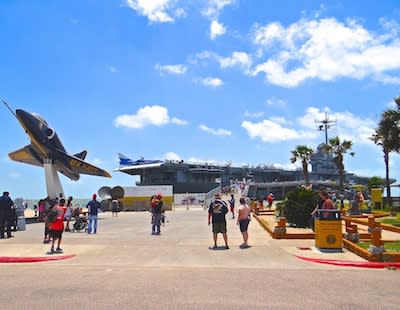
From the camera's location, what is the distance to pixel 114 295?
6.88 meters

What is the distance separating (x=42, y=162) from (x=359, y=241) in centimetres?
3475

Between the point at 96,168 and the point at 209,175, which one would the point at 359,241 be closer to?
the point at 96,168

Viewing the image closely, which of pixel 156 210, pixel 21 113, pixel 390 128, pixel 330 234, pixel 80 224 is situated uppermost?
pixel 21 113

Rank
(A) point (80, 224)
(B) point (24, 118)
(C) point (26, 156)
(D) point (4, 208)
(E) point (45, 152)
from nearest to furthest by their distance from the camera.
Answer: (D) point (4, 208), (A) point (80, 224), (B) point (24, 118), (E) point (45, 152), (C) point (26, 156)

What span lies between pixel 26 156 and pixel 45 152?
4.34 metres

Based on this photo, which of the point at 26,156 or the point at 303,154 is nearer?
the point at 26,156

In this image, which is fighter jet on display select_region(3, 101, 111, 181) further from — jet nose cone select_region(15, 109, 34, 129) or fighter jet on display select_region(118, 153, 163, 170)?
fighter jet on display select_region(118, 153, 163, 170)

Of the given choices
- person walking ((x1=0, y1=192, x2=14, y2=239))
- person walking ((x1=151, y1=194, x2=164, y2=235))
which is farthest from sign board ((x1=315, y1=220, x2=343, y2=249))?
person walking ((x1=0, y1=192, x2=14, y2=239))

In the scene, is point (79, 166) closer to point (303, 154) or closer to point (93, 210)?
point (93, 210)

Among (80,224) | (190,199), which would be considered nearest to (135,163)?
(190,199)

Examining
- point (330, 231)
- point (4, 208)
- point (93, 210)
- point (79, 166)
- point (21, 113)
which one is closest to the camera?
point (330, 231)

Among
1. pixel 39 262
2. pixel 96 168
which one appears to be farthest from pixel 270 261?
pixel 96 168

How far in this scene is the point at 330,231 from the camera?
11984 millimetres

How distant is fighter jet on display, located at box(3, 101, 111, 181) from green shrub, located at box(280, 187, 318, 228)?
84.9 ft
